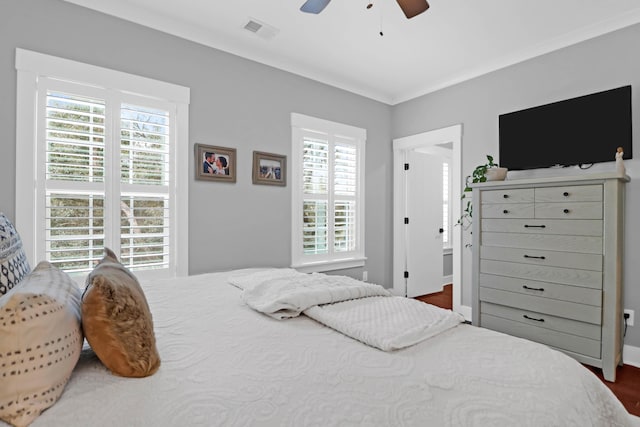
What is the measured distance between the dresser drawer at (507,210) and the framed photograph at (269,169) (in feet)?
6.27

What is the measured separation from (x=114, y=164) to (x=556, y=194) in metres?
3.32

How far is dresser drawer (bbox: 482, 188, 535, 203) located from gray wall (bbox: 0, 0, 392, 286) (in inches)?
69.2

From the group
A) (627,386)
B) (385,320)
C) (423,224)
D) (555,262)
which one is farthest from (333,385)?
(423,224)

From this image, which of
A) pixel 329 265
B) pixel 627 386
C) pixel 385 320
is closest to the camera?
pixel 385 320

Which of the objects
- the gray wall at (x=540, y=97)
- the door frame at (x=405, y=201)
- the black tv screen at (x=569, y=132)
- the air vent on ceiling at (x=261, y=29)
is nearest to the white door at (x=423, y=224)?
the door frame at (x=405, y=201)

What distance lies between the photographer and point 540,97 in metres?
3.09

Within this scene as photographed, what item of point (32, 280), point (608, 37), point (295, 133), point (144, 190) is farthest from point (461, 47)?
point (32, 280)

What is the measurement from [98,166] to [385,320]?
2314 millimetres

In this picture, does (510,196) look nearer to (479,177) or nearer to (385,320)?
(479,177)

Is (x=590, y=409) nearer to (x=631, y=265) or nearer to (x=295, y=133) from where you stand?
(x=631, y=265)

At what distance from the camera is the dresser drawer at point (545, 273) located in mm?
2322

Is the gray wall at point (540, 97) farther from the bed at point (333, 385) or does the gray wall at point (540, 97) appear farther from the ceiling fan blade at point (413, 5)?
the bed at point (333, 385)

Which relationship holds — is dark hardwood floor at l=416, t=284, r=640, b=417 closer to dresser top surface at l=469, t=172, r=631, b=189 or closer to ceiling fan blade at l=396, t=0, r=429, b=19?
dresser top surface at l=469, t=172, r=631, b=189

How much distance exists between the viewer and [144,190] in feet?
8.52
